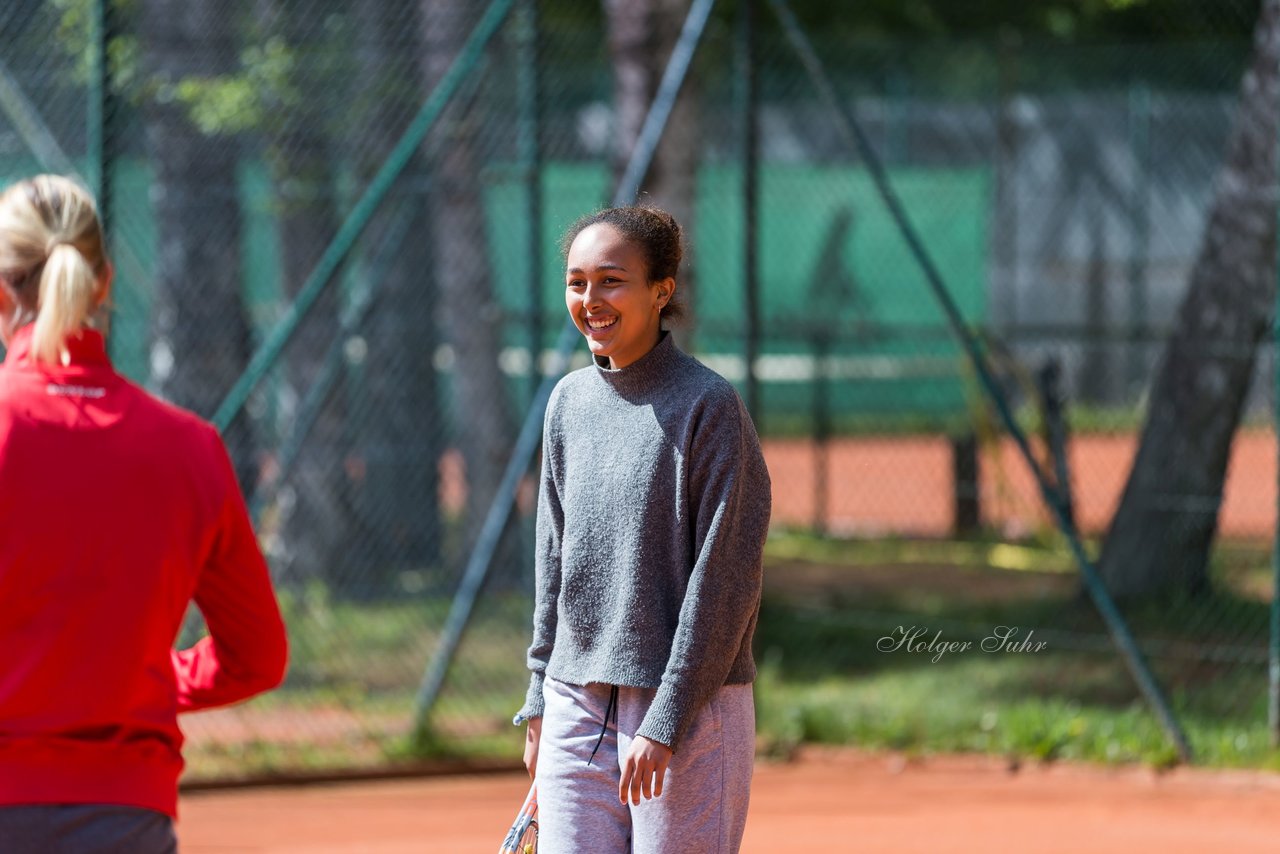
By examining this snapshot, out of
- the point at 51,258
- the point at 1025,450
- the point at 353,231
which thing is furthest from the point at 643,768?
the point at 1025,450

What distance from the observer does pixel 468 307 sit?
8.95 meters

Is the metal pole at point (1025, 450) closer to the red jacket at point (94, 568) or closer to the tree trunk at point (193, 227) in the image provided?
the tree trunk at point (193, 227)

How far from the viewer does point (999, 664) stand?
8406mm

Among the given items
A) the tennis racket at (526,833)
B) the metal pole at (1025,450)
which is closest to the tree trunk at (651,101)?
the metal pole at (1025,450)

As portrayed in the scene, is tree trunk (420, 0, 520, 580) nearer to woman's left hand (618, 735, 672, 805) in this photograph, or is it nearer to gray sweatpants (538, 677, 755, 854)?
gray sweatpants (538, 677, 755, 854)

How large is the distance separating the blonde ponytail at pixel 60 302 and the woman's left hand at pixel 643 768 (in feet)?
4.11

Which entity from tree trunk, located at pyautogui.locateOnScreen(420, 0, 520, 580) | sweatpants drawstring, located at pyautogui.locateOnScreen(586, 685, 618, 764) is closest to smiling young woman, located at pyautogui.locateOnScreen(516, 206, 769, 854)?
sweatpants drawstring, located at pyautogui.locateOnScreen(586, 685, 618, 764)

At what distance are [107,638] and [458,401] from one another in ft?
22.3

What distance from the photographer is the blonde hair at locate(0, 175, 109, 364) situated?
234cm

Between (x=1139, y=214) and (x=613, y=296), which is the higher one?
(x=1139, y=214)

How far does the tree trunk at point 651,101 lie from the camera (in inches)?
331

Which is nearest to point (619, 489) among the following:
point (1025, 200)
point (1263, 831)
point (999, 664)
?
point (1263, 831)

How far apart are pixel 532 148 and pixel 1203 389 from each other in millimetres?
3742
